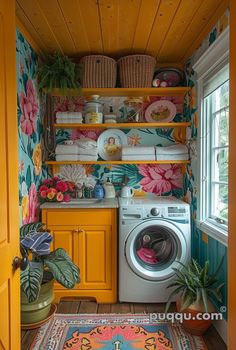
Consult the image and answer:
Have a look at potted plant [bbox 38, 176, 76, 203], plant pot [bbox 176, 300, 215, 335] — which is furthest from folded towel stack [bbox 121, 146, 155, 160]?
plant pot [bbox 176, 300, 215, 335]

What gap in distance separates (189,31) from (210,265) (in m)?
1.92

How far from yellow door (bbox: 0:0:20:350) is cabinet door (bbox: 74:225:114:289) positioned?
1210 millimetres

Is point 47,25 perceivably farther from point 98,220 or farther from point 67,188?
point 98,220

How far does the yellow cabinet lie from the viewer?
2.38 metres

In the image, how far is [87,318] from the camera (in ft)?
7.07

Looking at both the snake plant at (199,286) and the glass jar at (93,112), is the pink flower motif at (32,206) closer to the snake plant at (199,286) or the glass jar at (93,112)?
the glass jar at (93,112)

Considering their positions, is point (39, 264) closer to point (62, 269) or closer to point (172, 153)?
point (62, 269)

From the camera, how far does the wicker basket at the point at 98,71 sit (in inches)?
97.3

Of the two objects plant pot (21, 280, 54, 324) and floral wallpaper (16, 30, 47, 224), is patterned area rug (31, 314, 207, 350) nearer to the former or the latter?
plant pot (21, 280, 54, 324)

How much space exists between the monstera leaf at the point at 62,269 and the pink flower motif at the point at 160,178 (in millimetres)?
1246

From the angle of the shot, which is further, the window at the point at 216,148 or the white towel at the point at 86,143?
the white towel at the point at 86,143

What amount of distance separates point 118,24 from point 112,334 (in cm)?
235

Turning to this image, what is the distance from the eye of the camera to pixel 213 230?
1.99m

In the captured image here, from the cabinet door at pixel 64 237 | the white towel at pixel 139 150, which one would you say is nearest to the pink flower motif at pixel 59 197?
the cabinet door at pixel 64 237
